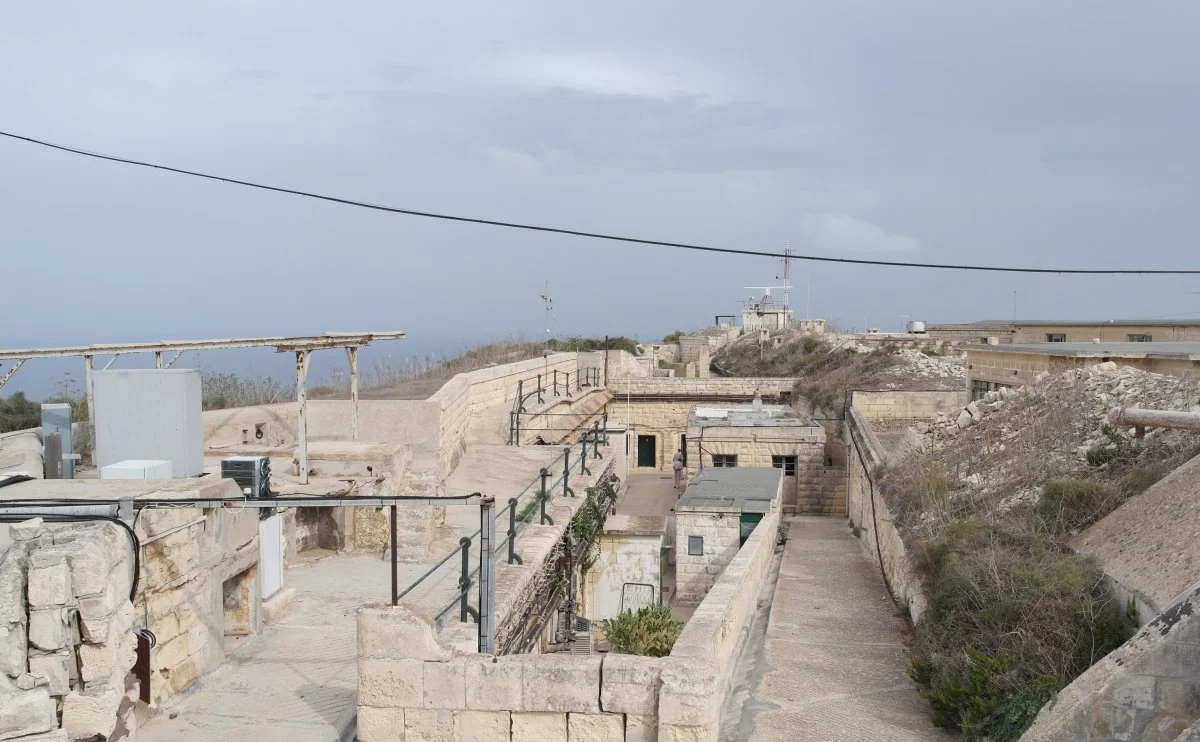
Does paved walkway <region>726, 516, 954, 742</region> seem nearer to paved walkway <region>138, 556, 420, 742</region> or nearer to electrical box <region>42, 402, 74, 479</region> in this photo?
paved walkway <region>138, 556, 420, 742</region>

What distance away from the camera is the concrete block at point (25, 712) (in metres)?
5.05

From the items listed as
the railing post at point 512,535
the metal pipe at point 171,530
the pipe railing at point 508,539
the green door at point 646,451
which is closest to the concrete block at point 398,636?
the pipe railing at point 508,539

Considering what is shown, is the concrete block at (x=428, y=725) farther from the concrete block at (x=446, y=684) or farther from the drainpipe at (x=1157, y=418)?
the drainpipe at (x=1157, y=418)

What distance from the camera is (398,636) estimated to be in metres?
5.90

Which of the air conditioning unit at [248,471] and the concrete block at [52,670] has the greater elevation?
the air conditioning unit at [248,471]

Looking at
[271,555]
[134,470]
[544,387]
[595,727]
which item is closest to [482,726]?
[595,727]

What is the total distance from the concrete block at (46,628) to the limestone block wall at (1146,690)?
20.4 feet

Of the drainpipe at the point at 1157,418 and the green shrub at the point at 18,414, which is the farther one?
the green shrub at the point at 18,414

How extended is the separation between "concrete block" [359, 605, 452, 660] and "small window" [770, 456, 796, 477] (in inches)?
747

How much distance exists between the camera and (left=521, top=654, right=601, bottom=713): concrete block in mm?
5715

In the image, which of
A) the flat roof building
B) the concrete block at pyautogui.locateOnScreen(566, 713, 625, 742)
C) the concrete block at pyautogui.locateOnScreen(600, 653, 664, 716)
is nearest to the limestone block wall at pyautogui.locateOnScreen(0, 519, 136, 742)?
the concrete block at pyautogui.locateOnScreen(566, 713, 625, 742)

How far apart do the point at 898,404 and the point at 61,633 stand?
78.4ft

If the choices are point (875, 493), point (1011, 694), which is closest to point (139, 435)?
point (1011, 694)

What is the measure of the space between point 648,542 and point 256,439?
23.0 ft
